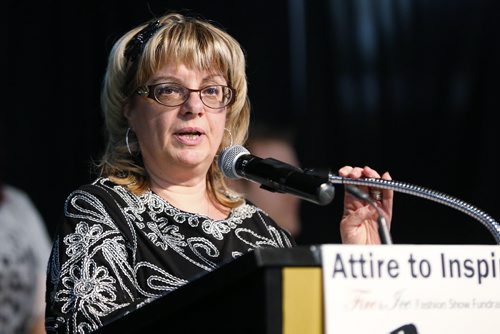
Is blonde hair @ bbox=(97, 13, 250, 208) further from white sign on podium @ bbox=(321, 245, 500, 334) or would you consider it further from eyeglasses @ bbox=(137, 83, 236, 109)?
white sign on podium @ bbox=(321, 245, 500, 334)

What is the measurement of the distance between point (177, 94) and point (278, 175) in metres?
0.70

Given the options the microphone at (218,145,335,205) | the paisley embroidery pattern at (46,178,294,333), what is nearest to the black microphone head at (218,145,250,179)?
the microphone at (218,145,335,205)

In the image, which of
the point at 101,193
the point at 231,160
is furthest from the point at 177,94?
the point at 231,160

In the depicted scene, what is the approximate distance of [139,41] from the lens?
9.15ft

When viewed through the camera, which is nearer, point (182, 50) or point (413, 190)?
point (413, 190)

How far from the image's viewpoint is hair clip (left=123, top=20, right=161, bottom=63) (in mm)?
2771

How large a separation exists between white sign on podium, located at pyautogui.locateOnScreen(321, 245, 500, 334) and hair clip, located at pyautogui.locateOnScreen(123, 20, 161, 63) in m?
1.24

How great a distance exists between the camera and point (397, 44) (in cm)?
451

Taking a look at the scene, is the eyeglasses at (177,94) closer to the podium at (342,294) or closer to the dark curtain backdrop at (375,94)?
the podium at (342,294)

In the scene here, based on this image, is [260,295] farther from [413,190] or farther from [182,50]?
[182,50]

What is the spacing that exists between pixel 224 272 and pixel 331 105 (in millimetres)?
2956

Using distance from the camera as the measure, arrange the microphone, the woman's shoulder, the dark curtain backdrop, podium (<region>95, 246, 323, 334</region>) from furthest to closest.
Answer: the dark curtain backdrop, the woman's shoulder, the microphone, podium (<region>95, 246, 323, 334</region>)

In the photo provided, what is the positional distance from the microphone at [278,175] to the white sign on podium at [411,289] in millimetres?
232

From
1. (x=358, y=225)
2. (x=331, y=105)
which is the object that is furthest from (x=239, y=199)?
(x=331, y=105)
